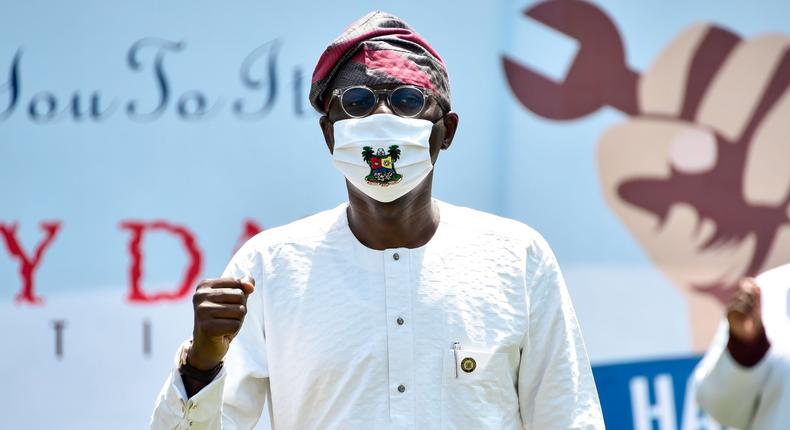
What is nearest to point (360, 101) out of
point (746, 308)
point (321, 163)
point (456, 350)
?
point (456, 350)

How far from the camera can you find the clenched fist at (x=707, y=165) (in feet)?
10.9

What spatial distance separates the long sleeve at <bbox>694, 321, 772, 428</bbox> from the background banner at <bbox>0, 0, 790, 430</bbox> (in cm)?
88

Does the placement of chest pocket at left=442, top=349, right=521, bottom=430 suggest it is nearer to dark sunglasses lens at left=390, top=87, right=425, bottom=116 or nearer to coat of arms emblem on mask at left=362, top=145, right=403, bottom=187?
coat of arms emblem on mask at left=362, top=145, right=403, bottom=187

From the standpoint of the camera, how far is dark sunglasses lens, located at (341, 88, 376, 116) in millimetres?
1914

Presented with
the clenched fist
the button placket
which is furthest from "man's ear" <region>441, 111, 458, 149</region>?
the clenched fist

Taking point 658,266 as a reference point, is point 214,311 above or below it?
above

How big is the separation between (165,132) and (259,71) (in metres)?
0.31

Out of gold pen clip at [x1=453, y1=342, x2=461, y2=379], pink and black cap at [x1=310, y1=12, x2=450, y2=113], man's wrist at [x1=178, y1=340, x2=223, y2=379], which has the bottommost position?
gold pen clip at [x1=453, y1=342, x2=461, y2=379]

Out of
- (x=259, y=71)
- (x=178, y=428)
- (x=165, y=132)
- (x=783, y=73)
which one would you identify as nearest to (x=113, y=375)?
(x=165, y=132)

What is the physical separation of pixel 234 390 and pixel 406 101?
557mm

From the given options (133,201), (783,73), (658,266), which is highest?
(783,73)

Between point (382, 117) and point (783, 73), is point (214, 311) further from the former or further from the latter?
point (783, 73)

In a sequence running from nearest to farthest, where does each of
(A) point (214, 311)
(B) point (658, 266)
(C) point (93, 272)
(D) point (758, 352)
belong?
(A) point (214, 311), (D) point (758, 352), (C) point (93, 272), (B) point (658, 266)

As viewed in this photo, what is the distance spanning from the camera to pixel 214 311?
65.9 inches
